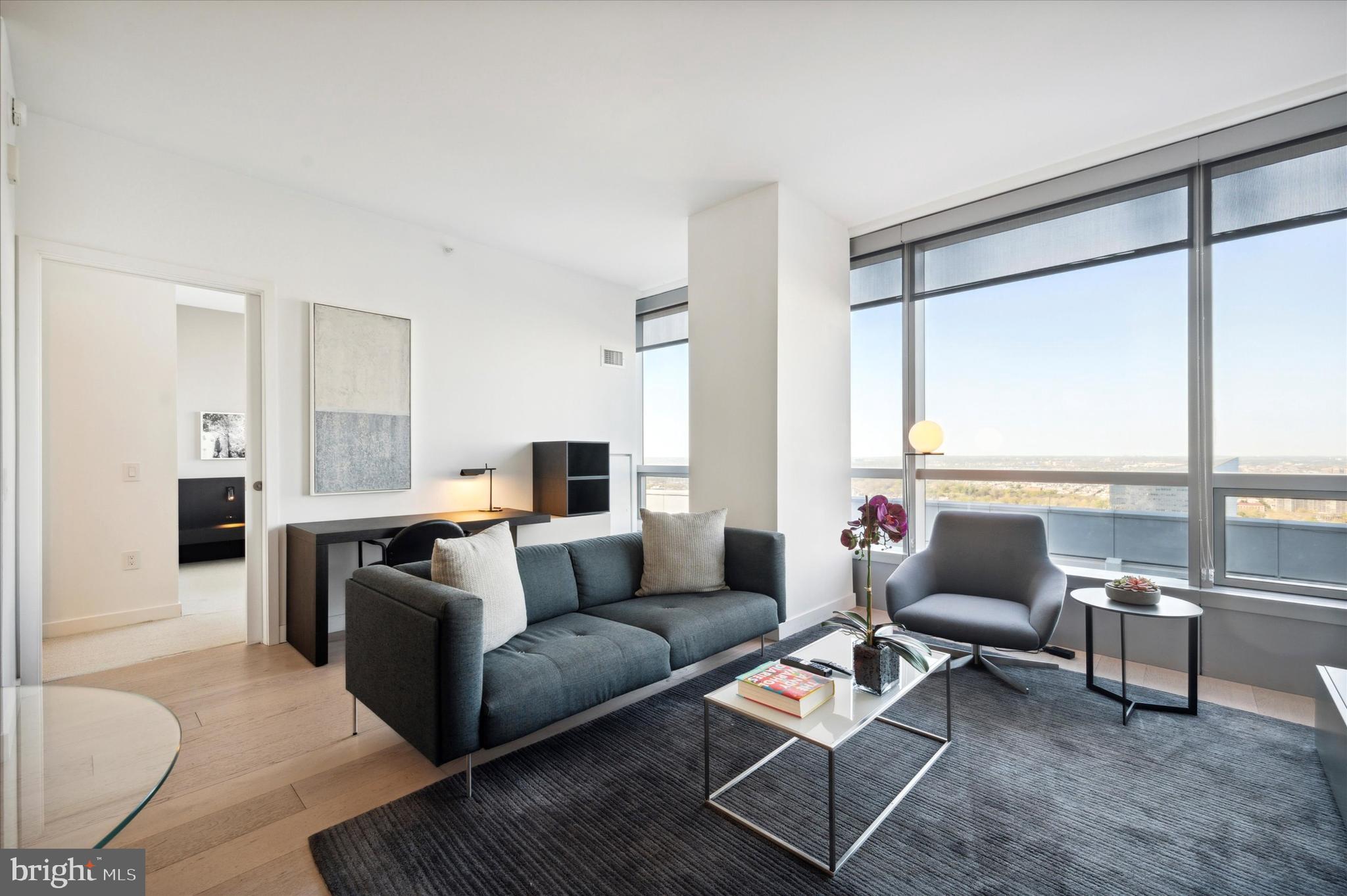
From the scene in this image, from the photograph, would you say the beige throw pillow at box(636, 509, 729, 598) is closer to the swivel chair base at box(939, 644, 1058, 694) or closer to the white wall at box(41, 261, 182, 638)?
the swivel chair base at box(939, 644, 1058, 694)

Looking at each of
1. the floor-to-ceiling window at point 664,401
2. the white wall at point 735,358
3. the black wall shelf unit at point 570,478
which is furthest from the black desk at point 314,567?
the floor-to-ceiling window at point 664,401

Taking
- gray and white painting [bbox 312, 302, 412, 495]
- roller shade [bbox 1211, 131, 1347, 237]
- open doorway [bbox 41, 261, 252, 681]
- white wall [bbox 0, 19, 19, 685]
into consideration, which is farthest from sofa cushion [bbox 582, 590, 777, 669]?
roller shade [bbox 1211, 131, 1347, 237]

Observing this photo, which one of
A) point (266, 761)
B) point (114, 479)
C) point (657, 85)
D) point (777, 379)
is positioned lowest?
point (266, 761)

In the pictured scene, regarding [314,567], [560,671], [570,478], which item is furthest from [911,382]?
[314,567]

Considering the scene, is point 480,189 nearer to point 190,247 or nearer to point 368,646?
point 190,247

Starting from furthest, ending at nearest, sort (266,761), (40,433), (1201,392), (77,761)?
(1201,392) → (40,433) → (266,761) → (77,761)

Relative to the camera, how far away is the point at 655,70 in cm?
258

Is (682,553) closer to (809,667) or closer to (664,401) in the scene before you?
(809,667)

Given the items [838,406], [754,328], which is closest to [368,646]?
[754,328]

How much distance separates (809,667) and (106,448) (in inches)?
199

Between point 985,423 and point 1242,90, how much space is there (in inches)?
78.6

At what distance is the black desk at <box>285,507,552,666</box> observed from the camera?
128 inches

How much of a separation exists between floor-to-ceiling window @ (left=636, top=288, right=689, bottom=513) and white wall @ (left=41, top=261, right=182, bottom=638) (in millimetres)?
3854

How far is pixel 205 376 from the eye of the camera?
6.36 m
